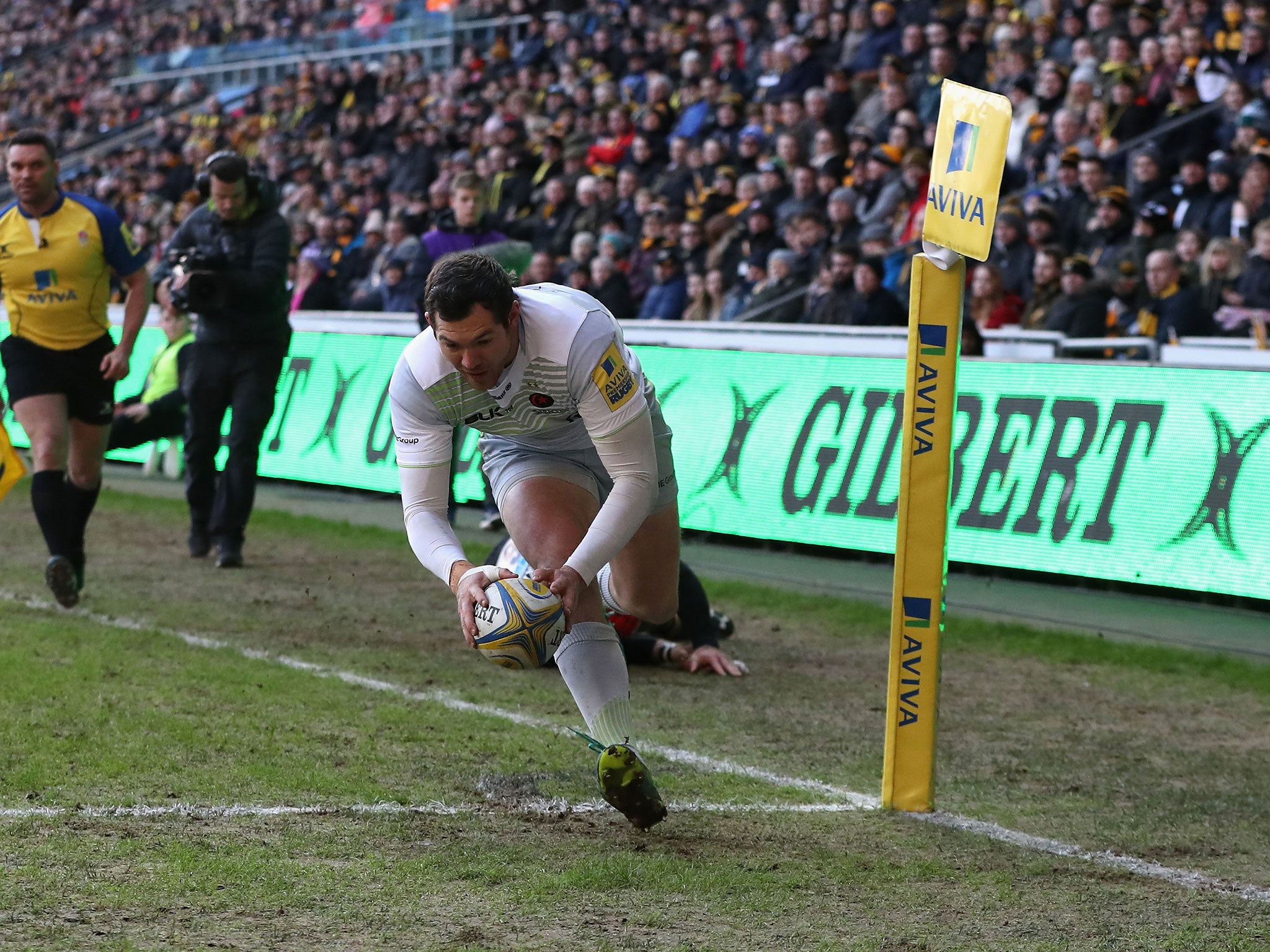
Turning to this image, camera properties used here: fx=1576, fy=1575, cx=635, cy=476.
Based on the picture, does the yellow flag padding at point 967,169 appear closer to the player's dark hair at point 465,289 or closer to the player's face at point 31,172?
the player's dark hair at point 465,289

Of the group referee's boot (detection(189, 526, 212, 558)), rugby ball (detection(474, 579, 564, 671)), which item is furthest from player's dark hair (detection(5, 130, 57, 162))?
rugby ball (detection(474, 579, 564, 671))

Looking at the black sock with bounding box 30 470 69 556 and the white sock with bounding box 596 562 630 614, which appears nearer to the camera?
the white sock with bounding box 596 562 630 614

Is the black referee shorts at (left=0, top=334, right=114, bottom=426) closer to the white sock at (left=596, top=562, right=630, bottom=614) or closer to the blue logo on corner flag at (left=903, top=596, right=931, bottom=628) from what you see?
the white sock at (left=596, top=562, right=630, bottom=614)

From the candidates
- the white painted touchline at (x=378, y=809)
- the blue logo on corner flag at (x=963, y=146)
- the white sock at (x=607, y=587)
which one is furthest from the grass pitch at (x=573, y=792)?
the blue logo on corner flag at (x=963, y=146)

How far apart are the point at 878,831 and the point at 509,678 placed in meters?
2.81

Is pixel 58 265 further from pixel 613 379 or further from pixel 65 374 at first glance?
pixel 613 379

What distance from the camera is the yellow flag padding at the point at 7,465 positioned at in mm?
8422

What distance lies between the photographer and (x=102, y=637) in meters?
7.70

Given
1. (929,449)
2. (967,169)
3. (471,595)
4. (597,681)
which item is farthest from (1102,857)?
(967,169)

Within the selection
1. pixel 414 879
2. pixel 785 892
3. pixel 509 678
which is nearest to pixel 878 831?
pixel 785 892

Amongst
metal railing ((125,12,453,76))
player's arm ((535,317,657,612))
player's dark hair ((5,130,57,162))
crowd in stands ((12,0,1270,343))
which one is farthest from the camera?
metal railing ((125,12,453,76))

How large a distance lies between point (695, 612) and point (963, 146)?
3.26 metres

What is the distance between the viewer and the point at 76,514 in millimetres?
8727

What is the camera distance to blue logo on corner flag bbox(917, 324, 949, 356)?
5.02 metres
